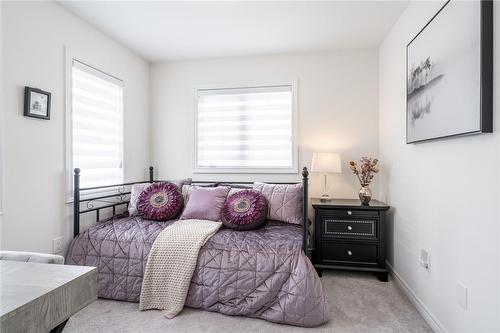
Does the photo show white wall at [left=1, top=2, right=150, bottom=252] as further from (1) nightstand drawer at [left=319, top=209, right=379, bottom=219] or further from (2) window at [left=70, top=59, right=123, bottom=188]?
(1) nightstand drawer at [left=319, top=209, right=379, bottom=219]

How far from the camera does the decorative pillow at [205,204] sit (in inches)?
102

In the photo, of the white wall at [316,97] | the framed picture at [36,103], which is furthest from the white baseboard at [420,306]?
the framed picture at [36,103]

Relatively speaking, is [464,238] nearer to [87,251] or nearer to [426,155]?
[426,155]

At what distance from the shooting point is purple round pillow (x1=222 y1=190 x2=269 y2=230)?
239 cm

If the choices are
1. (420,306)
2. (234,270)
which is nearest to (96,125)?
(234,270)

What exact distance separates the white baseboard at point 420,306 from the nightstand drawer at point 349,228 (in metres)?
0.41

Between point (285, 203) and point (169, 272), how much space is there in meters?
1.22

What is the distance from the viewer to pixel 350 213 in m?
2.65

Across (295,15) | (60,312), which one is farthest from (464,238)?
(295,15)

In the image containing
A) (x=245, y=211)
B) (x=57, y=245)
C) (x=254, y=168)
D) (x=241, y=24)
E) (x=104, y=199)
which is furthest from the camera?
(x=254, y=168)

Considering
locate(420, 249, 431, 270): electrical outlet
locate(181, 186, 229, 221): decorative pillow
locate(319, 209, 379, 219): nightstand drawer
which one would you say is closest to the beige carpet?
locate(420, 249, 431, 270): electrical outlet

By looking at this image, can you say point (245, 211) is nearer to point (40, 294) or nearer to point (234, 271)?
point (234, 271)

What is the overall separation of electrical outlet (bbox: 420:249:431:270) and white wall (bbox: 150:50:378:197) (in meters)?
1.21

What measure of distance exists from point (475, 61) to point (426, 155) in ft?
2.54
